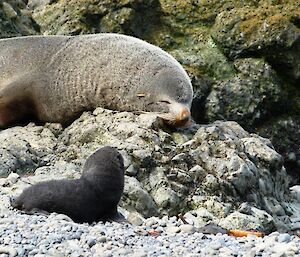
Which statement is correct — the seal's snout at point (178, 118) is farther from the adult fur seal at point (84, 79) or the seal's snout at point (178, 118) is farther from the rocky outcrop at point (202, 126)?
the adult fur seal at point (84, 79)

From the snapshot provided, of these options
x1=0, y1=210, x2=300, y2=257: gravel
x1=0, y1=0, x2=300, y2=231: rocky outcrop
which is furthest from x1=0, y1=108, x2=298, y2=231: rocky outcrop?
x1=0, y1=210, x2=300, y2=257: gravel

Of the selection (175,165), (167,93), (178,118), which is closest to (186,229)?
(175,165)

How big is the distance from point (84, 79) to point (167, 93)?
1094 millimetres

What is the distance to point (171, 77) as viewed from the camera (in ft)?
28.5

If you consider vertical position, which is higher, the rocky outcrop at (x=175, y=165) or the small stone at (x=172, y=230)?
the small stone at (x=172, y=230)

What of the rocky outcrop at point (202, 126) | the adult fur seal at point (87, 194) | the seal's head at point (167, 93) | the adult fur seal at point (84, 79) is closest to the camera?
the adult fur seal at point (87, 194)

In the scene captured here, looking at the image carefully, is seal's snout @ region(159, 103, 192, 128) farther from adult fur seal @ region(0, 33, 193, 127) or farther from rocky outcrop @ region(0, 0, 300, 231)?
adult fur seal @ region(0, 33, 193, 127)

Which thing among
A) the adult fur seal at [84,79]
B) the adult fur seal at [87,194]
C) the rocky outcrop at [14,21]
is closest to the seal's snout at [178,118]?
the adult fur seal at [84,79]

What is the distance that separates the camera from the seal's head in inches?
331

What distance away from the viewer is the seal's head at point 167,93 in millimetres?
8398

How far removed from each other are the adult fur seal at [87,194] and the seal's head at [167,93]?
6.95ft

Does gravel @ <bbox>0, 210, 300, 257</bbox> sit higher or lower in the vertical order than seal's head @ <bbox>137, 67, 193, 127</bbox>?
higher

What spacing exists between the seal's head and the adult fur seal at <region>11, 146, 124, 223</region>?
6.95 feet

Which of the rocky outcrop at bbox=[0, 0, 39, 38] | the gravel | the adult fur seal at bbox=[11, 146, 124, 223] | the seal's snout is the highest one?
the gravel
